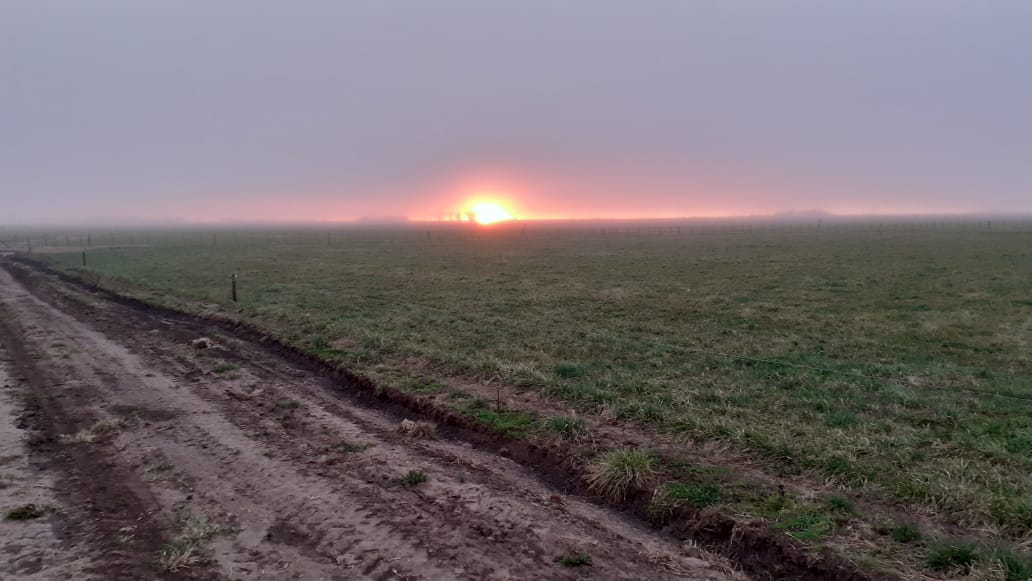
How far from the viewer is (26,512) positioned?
535cm

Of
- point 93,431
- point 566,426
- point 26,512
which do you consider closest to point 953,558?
point 566,426

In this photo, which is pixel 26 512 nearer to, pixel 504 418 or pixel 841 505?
pixel 504 418

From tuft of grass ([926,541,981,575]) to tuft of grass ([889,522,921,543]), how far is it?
22 centimetres

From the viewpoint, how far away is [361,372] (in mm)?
10688

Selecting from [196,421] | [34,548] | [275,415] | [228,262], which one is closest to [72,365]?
[196,421]

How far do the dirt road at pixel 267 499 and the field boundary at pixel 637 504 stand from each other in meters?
0.23

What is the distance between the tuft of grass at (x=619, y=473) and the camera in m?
6.08

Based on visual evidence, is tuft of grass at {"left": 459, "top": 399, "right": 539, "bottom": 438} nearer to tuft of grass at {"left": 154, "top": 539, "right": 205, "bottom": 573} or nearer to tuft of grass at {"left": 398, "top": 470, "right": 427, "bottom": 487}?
tuft of grass at {"left": 398, "top": 470, "right": 427, "bottom": 487}

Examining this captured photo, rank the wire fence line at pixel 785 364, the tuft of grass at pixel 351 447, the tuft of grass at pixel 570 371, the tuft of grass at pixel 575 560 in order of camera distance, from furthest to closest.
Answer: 1. the tuft of grass at pixel 570 371
2. the wire fence line at pixel 785 364
3. the tuft of grass at pixel 351 447
4. the tuft of grass at pixel 575 560

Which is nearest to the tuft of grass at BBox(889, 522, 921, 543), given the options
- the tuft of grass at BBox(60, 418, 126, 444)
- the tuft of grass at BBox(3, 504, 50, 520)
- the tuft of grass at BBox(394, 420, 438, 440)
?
the tuft of grass at BBox(394, 420, 438, 440)

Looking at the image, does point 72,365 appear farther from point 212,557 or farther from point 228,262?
point 228,262

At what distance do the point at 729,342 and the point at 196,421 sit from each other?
11.0 m

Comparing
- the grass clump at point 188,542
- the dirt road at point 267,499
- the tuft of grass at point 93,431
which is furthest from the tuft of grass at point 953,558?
the tuft of grass at point 93,431

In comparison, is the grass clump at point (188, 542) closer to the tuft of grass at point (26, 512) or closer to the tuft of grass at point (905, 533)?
the tuft of grass at point (26, 512)
